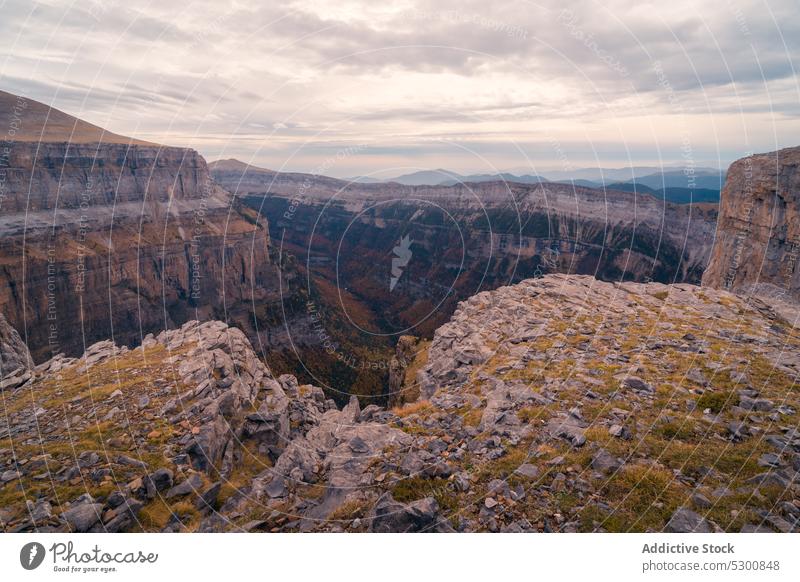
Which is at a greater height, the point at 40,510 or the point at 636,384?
the point at 636,384

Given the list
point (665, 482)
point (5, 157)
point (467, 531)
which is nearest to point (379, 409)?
point (467, 531)

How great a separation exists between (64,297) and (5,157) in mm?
46916

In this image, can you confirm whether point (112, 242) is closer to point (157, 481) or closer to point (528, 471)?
point (157, 481)

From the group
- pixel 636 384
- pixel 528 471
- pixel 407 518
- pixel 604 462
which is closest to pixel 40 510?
pixel 407 518

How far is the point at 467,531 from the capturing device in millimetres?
11773

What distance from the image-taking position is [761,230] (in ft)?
153

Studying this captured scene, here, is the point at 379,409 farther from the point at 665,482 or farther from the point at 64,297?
the point at 64,297

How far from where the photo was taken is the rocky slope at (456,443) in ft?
40.0

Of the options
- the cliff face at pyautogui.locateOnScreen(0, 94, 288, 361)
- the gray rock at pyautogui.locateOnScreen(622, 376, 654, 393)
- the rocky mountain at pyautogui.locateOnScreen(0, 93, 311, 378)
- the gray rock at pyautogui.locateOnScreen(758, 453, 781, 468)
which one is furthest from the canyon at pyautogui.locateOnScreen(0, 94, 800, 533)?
the cliff face at pyautogui.locateOnScreen(0, 94, 288, 361)

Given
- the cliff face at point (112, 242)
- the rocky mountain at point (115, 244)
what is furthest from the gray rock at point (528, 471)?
the cliff face at point (112, 242)
